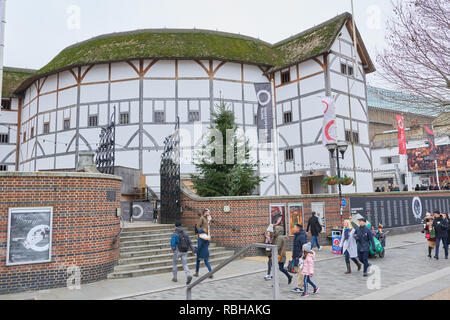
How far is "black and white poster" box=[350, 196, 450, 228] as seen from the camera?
16625mm

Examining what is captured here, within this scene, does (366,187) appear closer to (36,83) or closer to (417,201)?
(417,201)

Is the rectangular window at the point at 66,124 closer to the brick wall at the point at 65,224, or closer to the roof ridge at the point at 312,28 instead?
the brick wall at the point at 65,224

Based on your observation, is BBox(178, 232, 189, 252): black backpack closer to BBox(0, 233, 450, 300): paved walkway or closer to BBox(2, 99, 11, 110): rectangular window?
BBox(0, 233, 450, 300): paved walkway

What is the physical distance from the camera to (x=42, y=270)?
837 centimetres

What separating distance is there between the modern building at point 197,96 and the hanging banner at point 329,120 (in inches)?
47.6

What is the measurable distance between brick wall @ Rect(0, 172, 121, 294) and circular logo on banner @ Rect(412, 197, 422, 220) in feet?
58.0

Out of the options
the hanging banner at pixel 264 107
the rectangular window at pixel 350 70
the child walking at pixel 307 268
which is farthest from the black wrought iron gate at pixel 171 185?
the rectangular window at pixel 350 70

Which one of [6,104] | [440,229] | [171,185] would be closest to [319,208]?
[440,229]

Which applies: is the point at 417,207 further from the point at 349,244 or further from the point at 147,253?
the point at 147,253

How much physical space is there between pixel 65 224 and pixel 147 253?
2.99 metres

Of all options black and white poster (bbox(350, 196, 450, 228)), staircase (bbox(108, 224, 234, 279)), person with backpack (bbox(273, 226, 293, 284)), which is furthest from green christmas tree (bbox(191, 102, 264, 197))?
person with backpack (bbox(273, 226, 293, 284))

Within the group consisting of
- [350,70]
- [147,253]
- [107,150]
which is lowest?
[147,253]

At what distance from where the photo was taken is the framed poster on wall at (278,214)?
44.6 ft

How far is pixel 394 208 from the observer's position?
18484mm
